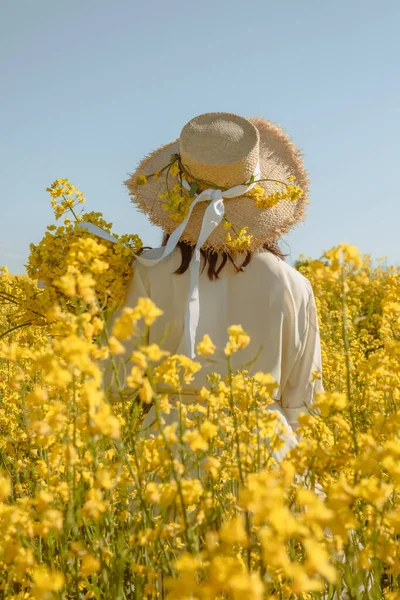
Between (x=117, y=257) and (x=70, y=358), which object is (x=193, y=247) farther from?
(x=70, y=358)

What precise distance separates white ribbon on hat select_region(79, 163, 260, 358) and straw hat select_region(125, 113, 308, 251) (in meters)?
0.06

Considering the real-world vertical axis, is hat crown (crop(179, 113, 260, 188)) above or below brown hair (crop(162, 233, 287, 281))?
above

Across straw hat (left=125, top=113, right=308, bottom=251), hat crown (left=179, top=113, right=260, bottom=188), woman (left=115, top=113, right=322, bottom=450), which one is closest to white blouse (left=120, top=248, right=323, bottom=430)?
woman (left=115, top=113, right=322, bottom=450)

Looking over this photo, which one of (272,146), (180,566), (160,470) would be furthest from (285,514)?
(272,146)

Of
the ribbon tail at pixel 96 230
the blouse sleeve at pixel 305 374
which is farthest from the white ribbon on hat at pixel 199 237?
the blouse sleeve at pixel 305 374

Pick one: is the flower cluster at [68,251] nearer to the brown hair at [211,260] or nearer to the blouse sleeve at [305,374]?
the brown hair at [211,260]

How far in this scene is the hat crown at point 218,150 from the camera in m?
2.29

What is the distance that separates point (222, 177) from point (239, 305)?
1.82 ft

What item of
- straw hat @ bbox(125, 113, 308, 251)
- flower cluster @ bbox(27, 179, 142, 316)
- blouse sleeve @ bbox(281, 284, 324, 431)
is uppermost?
straw hat @ bbox(125, 113, 308, 251)

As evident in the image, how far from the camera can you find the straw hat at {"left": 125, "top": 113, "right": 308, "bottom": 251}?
90.5 inches

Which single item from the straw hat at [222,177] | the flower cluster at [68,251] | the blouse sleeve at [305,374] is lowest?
the blouse sleeve at [305,374]

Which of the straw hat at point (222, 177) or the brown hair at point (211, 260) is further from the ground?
the straw hat at point (222, 177)

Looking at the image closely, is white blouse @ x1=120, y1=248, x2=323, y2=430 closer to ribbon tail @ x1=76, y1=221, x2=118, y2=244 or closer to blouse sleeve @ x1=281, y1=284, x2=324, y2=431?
blouse sleeve @ x1=281, y1=284, x2=324, y2=431

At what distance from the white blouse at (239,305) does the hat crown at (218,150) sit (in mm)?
366
